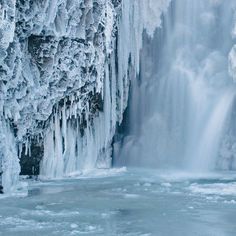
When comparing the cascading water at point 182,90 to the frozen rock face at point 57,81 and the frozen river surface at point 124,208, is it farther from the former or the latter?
the frozen river surface at point 124,208

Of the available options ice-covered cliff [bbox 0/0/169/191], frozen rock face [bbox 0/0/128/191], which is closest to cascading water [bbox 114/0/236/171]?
ice-covered cliff [bbox 0/0/169/191]

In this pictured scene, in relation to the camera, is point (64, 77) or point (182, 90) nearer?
point (64, 77)

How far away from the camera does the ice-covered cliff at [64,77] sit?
14867mm

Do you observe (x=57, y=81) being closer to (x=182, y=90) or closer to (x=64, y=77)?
(x=64, y=77)

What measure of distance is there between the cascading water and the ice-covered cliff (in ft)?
6.34

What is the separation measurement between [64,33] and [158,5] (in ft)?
27.9

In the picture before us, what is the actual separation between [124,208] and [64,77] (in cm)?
645

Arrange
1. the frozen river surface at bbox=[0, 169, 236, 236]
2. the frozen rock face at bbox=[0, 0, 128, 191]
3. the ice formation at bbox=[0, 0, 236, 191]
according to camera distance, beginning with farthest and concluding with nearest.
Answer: the ice formation at bbox=[0, 0, 236, 191]
the frozen rock face at bbox=[0, 0, 128, 191]
the frozen river surface at bbox=[0, 169, 236, 236]

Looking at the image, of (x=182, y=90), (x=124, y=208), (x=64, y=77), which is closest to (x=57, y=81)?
(x=64, y=77)

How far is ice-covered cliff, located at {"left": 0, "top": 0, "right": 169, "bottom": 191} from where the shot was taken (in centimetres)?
1487

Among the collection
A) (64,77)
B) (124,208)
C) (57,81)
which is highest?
(64,77)

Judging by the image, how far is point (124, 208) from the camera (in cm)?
1209

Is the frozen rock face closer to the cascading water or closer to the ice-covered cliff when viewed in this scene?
the ice-covered cliff

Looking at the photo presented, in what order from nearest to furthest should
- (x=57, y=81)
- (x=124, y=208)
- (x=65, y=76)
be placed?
(x=124, y=208) → (x=57, y=81) → (x=65, y=76)
